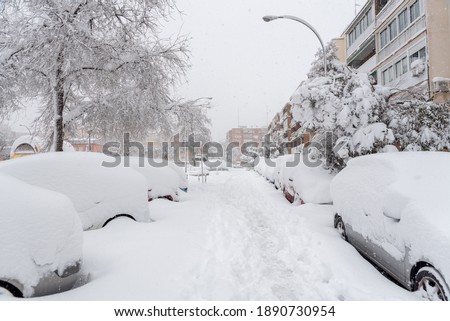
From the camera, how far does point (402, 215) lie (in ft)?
11.5

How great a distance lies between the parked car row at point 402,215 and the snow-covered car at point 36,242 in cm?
377

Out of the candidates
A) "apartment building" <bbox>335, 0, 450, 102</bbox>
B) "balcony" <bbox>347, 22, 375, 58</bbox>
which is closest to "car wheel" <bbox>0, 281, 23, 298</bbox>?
"apartment building" <bbox>335, 0, 450, 102</bbox>

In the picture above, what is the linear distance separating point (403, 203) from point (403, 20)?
19.9 meters

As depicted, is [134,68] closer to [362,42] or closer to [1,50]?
[1,50]

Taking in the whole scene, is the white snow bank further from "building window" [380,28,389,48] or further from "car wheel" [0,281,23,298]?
"building window" [380,28,389,48]

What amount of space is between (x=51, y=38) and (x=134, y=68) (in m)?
2.87

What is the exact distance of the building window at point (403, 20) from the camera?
18.2m

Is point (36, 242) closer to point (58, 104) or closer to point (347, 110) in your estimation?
point (347, 110)

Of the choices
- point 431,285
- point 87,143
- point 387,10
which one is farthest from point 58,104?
point 87,143

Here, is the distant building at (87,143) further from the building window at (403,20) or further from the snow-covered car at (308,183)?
the building window at (403,20)

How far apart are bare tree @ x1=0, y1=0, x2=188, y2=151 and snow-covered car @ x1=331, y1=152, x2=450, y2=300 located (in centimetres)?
890

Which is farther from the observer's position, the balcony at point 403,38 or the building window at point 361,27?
the building window at point 361,27

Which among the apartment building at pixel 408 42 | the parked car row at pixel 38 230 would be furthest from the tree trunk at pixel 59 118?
the apartment building at pixel 408 42

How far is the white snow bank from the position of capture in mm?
3061
